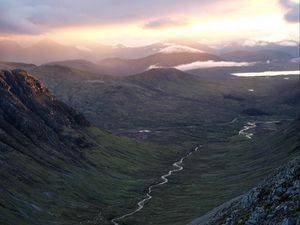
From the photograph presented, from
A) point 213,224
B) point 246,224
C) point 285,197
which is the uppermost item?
point 285,197

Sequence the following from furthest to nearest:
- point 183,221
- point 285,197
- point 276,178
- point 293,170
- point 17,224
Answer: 1. point 183,221
2. point 17,224
3. point 276,178
4. point 293,170
5. point 285,197

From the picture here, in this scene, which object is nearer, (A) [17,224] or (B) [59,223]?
(A) [17,224]

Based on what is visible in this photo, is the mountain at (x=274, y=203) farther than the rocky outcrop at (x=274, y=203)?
Yes

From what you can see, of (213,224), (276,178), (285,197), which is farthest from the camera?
(213,224)

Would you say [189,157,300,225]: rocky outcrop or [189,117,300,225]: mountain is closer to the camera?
[189,157,300,225]: rocky outcrop

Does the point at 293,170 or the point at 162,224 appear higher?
the point at 293,170

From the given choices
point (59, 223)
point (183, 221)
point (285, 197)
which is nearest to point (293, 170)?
point (285, 197)

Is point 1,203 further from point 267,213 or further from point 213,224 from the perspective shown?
point 267,213
